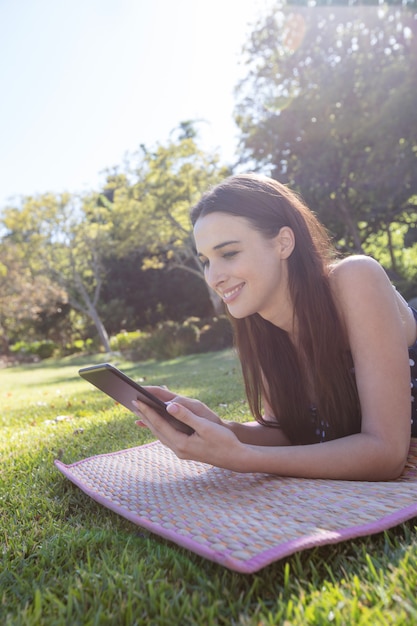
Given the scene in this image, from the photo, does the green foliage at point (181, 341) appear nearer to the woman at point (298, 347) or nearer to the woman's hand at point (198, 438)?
the woman at point (298, 347)

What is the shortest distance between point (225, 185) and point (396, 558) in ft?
5.08

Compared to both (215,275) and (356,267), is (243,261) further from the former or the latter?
(356,267)

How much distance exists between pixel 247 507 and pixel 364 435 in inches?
19.6

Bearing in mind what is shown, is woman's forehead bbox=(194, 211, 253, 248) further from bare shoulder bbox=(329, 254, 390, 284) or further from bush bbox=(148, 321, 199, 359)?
bush bbox=(148, 321, 199, 359)

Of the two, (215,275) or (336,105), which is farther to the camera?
(336,105)

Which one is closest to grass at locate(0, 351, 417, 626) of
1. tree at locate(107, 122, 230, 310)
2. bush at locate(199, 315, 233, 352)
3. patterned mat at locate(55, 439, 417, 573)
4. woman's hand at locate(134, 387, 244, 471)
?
patterned mat at locate(55, 439, 417, 573)

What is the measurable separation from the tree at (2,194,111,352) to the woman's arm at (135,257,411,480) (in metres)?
22.5

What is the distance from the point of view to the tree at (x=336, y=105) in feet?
49.0

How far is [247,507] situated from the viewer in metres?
1.58

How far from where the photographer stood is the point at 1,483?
2.43m

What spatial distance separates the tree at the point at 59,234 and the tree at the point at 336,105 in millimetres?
9576

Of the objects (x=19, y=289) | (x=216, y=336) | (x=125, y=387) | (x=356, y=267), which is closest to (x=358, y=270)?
(x=356, y=267)

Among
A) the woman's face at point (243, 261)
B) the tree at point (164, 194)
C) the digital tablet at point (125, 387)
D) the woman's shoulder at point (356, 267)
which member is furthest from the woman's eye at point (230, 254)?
the tree at point (164, 194)

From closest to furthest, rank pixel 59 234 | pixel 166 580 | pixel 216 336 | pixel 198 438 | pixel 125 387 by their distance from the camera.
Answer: pixel 166 580, pixel 198 438, pixel 125 387, pixel 216 336, pixel 59 234
